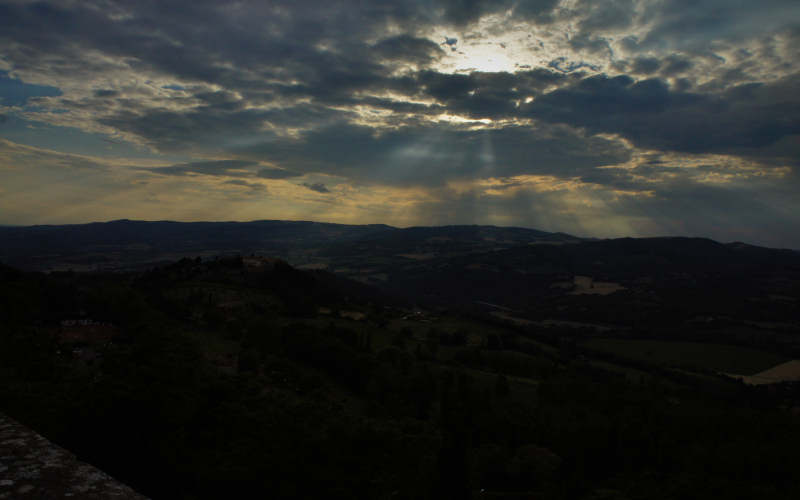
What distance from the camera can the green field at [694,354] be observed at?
11912 centimetres

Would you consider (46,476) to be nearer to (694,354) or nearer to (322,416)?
(322,416)

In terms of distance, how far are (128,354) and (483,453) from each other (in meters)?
30.6

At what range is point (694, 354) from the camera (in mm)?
132000

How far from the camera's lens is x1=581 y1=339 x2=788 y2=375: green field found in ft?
391

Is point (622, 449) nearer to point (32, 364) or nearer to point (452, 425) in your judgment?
point (452, 425)

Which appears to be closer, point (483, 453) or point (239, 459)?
point (239, 459)

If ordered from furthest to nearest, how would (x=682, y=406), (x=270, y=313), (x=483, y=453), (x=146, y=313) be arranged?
(x=270, y=313)
(x=682, y=406)
(x=146, y=313)
(x=483, y=453)

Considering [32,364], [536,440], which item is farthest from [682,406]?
[32,364]

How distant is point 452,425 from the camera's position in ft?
138

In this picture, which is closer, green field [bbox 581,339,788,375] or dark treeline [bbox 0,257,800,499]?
dark treeline [bbox 0,257,800,499]

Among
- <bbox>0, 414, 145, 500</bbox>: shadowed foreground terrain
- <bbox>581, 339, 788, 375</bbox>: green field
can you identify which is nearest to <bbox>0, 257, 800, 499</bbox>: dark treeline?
<bbox>0, 414, 145, 500</bbox>: shadowed foreground terrain

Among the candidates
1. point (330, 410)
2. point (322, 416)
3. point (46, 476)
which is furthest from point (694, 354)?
point (46, 476)

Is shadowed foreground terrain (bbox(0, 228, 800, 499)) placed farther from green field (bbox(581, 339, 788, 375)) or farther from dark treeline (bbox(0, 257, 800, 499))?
green field (bbox(581, 339, 788, 375))

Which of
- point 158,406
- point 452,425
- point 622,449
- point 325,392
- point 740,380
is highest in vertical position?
point 158,406
